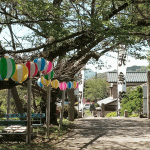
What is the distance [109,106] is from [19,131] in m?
32.3

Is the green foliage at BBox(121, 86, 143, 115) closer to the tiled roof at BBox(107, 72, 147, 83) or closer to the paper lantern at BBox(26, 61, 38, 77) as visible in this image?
the tiled roof at BBox(107, 72, 147, 83)

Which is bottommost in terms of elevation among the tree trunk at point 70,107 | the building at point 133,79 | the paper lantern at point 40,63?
the tree trunk at point 70,107

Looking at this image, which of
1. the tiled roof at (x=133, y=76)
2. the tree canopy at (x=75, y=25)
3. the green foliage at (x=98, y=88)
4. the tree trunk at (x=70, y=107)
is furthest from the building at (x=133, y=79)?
the tree canopy at (x=75, y=25)

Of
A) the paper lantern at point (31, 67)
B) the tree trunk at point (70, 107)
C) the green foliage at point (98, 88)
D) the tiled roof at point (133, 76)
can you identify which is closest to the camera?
the paper lantern at point (31, 67)

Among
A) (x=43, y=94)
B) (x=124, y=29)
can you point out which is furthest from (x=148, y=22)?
(x=43, y=94)

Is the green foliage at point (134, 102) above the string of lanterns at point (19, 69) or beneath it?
beneath

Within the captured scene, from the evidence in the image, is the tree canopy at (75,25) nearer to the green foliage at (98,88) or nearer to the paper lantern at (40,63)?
the paper lantern at (40,63)

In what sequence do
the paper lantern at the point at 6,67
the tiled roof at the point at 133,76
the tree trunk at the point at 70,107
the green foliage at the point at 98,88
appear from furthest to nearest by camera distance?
1. the green foliage at the point at 98,88
2. the tiled roof at the point at 133,76
3. the tree trunk at the point at 70,107
4. the paper lantern at the point at 6,67

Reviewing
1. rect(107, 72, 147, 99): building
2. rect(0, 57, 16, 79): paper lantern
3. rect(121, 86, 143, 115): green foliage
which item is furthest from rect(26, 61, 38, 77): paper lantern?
rect(107, 72, 147, 99): building

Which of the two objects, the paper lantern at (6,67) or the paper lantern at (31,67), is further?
the paper lantern at (31,67)

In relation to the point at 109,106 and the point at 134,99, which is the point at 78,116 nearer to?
the point at 134,99

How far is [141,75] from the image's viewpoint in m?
39.0

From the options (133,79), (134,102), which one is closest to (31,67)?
(134,102)

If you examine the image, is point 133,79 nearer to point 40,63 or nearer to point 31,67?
point 40,63
